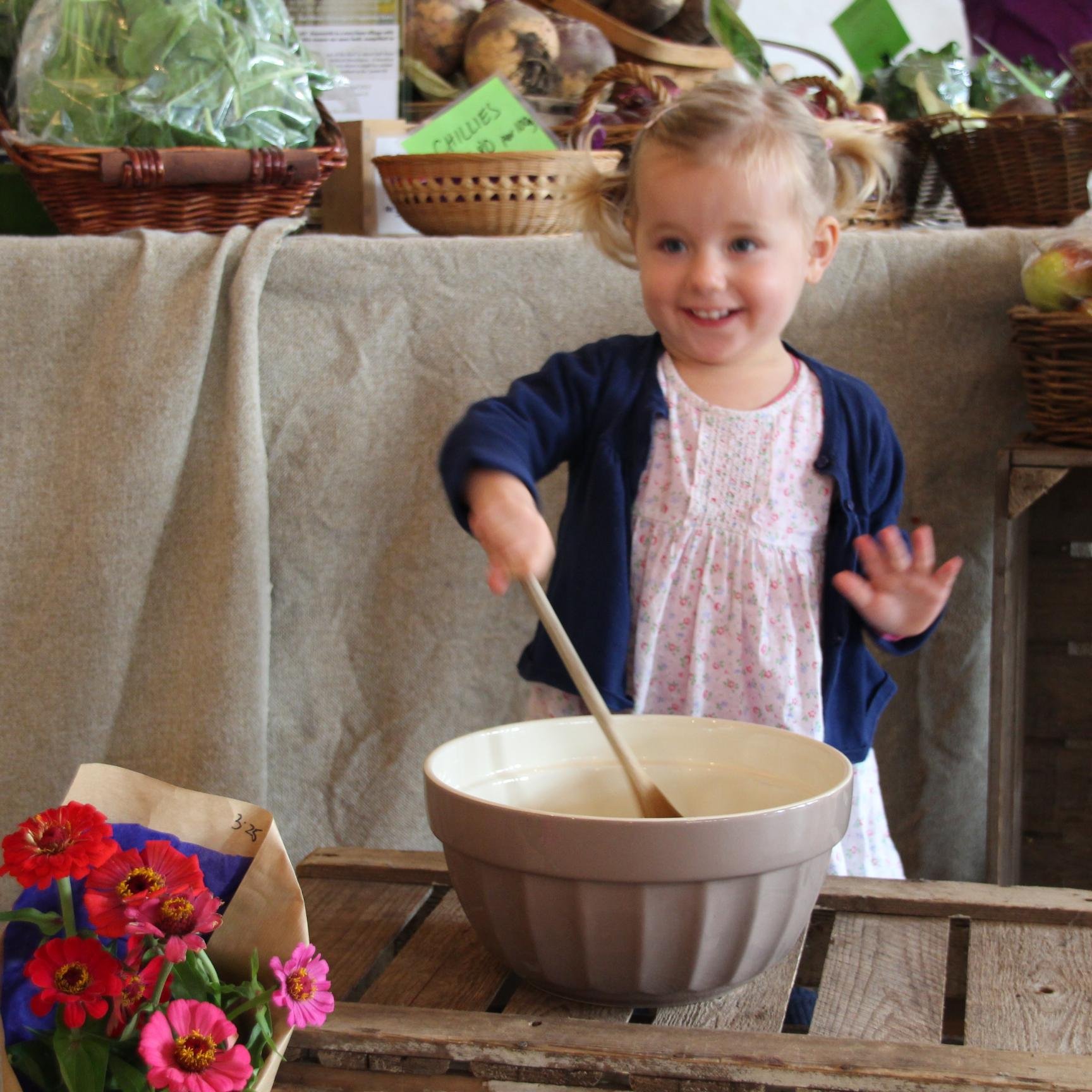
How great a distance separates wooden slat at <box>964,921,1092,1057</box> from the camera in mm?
576

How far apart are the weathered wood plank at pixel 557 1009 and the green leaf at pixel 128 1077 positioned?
7.0 inches

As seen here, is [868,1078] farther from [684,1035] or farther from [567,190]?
[567,190]

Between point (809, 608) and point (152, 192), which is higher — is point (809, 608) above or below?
below

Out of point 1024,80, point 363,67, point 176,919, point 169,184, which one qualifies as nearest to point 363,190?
point 363,67

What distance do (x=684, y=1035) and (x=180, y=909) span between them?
225 mm

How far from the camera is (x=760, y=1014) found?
0.60 meters

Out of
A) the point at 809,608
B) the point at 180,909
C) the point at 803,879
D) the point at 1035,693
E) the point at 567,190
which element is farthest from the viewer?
the point at 1035,693

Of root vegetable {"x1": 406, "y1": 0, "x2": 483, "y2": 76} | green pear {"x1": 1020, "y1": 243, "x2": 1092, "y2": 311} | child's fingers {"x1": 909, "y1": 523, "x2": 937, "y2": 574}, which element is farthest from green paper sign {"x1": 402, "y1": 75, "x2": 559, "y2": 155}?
child's fingers {"x1": 909, "y1": 523, "x2": 937, "y2": 574}

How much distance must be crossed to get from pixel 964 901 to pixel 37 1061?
48cm

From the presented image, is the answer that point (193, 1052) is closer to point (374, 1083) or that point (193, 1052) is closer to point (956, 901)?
point (374, 1083)

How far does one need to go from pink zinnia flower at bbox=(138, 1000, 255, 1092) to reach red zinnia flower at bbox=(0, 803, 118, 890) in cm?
6

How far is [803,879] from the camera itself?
1.96 ft

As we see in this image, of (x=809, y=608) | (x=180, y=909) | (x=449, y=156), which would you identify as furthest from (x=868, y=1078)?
(x=449, y=156)

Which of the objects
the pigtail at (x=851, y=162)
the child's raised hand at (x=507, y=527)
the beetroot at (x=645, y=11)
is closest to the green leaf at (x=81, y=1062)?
the child's raised hand at (x=507, y=527)
